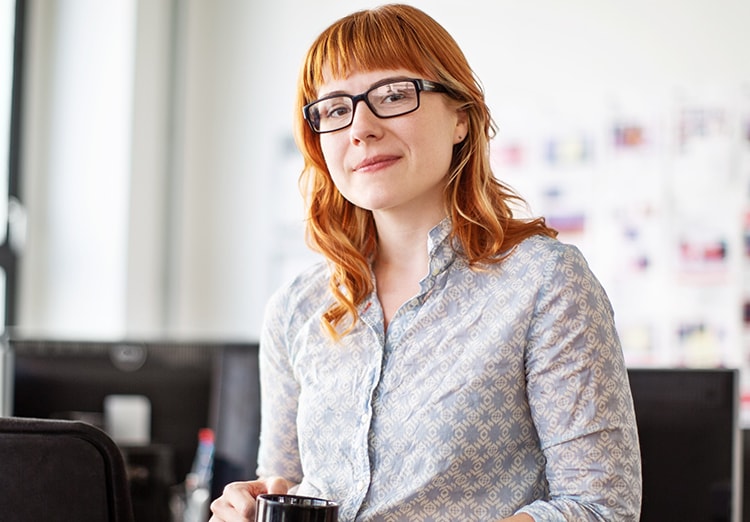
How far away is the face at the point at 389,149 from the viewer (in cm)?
120

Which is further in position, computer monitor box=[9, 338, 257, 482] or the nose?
computer monitor box=[9, 338, 257, 482]

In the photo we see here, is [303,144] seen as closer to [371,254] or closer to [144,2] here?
[371,254]

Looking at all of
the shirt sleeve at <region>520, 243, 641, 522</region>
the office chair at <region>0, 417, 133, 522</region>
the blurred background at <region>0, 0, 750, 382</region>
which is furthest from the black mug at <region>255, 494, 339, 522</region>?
the blurred background at <region>0, 0, 750, 382</region>

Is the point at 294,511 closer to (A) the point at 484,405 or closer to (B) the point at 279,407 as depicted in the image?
(A) the point at 484,405

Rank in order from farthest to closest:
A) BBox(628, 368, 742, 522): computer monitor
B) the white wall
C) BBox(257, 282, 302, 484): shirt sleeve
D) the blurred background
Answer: the white wall
the blurred background
BBox(628, 368, 742, 522): computer monitor
BBox(257, 282, 302, 484): shirt sleeve

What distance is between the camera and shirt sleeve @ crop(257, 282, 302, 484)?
4.34 feet

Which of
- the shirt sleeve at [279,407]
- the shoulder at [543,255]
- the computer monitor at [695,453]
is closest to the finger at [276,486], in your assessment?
the shirt sleeve at [279,407]

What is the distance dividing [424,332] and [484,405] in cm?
12

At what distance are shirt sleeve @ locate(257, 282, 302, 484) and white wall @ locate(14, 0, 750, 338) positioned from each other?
217cm

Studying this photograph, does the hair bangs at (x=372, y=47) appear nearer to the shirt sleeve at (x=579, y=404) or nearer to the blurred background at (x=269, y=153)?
the shirt sleeve at (x=579, y=404)

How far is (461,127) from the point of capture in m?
1.29

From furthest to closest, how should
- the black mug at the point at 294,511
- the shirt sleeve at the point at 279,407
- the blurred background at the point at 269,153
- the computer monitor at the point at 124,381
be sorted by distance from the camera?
the blurred background at the point at 269,153
the computer monitor at the point at 124,381
the shirt sleeve at the point at 279,407
the black mug at the point at 294,511

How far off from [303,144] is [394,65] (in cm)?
20

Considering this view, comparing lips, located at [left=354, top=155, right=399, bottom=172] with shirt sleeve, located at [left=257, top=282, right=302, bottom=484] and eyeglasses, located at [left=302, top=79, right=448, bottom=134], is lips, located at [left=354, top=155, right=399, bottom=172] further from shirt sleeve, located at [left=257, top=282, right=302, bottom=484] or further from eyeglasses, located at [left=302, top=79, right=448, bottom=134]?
shirt sleeve, located at [left=257, top=282, right=302, bottom=484]
